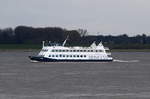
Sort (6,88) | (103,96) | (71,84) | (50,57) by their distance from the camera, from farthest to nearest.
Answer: (50,57)
(71,84)
(6,88)
(103,96)

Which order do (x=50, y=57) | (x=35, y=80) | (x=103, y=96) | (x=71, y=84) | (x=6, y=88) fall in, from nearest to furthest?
(x=103, y=96)
(x=6, y=88)
(x=71, y=84)
(x=35, y=80)
(x=50, y=57)

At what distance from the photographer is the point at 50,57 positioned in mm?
105750

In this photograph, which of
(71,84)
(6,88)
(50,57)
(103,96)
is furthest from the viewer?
(50,57)

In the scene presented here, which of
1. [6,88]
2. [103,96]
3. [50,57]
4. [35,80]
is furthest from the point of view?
[50,57]

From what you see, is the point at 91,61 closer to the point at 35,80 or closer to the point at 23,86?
the point at 35,80

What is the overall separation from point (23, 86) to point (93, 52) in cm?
5266

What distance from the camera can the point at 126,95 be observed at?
47.4 m

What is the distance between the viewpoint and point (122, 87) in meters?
54.4

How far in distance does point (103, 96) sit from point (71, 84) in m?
11.4

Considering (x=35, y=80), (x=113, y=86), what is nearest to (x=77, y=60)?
(x=35, y=80)

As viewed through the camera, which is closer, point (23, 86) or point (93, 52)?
point (23, 86)

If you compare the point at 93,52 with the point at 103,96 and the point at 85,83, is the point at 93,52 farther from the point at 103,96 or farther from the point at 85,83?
the point at 103,96

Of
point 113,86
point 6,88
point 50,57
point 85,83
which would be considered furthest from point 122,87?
point 50,57

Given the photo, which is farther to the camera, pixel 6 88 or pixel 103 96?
pixel 6 88
